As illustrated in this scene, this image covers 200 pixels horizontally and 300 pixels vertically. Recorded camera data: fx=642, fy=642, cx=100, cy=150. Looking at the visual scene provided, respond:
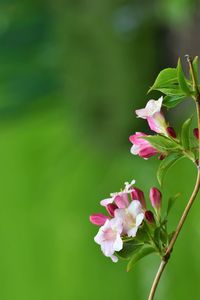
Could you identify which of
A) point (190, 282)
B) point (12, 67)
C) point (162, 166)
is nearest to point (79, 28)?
point (12, 67)

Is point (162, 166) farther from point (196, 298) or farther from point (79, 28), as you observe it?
point (196, 298)

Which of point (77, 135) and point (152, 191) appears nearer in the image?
point (152, 191)

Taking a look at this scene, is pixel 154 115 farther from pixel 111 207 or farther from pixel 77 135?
pixel 77 135

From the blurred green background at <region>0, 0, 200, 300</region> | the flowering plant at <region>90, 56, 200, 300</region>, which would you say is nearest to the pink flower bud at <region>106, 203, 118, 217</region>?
the flowering plant at <region>90, 56, 200, 300</region>

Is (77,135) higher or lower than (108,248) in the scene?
higher

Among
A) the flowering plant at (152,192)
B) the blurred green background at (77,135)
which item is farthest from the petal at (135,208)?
the blurred green background at (77,135)

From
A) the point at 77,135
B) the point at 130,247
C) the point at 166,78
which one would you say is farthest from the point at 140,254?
the point at 77,135
